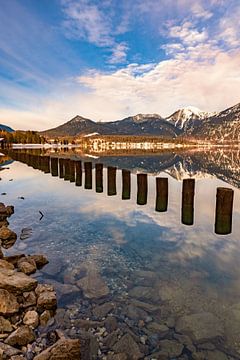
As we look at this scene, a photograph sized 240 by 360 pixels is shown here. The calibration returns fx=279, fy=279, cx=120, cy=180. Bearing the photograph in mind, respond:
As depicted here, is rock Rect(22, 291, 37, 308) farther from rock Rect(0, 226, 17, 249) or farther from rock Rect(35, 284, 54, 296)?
rock Rect(0, 226, 17, 249)

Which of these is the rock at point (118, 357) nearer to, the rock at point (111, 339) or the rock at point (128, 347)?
the rock at point (128, 347)

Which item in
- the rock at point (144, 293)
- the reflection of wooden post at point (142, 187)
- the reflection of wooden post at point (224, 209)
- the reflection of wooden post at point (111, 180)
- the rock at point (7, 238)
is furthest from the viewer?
the reflection of wooden post at point (111, 180)

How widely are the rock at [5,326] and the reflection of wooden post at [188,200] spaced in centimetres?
725

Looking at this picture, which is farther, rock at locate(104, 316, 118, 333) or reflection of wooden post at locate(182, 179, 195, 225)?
reflection of wooden post at locate(182, 179, 195, 225)

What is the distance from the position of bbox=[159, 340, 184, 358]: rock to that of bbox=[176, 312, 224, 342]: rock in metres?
0.32

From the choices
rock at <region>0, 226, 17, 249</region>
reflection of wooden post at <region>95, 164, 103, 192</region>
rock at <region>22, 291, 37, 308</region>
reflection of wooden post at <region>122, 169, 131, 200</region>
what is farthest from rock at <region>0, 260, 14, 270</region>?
reflection of wooden post at <region>95, 164, 103, 192</region>

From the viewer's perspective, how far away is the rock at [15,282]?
5.45m

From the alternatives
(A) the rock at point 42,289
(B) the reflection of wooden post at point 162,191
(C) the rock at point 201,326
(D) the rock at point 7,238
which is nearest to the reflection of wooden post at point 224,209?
(B) the reflection of wooden post at point 162,191

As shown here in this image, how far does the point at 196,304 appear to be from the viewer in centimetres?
571

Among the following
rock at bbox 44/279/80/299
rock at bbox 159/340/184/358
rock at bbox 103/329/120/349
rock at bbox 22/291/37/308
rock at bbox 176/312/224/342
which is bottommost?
rock at bbox 159/340/184/358

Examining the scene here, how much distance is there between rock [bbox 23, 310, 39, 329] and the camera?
4855 millimetres

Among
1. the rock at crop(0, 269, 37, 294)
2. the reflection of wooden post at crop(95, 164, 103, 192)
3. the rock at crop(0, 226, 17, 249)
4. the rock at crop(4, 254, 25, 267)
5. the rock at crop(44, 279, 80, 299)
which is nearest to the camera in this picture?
the rock at crop(0, 269, 37, 294)

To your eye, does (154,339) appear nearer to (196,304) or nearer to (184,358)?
(184,358)

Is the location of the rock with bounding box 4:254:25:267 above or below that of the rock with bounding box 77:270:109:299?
above
